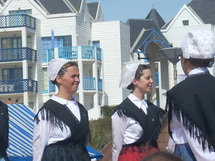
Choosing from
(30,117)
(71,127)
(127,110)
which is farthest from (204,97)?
(30,117)

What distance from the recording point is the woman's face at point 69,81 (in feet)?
23.1

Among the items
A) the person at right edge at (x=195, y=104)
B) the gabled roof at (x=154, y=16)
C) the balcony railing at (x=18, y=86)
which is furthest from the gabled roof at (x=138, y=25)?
the person at right edge at (x=195, y=104)

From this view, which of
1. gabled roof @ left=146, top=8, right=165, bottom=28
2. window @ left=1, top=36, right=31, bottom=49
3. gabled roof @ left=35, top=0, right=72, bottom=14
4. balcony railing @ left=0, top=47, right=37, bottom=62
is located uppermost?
Answer: gabled roof @ left=146, top=8, right=165, bottom=28

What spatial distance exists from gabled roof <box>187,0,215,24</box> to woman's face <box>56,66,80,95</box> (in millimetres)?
49986

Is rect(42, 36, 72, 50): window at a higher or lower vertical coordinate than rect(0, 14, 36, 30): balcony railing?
lower

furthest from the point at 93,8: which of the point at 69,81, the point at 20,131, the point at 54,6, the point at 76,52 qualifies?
the point at 69,81

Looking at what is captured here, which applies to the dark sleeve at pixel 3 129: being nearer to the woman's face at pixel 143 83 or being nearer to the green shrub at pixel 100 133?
the woman's face at pixel 143 83

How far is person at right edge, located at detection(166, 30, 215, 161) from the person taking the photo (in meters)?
5.22

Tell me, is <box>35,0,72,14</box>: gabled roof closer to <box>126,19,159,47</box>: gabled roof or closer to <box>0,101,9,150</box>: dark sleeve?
<box>126,19,159,47</box>: gabled roof

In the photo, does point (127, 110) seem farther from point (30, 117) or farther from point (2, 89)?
point (2, 89)

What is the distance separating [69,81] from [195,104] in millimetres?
2103

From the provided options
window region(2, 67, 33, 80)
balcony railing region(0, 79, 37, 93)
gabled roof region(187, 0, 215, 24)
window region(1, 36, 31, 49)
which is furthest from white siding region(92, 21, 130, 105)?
gabled roof region(187, 0, 215, 24)

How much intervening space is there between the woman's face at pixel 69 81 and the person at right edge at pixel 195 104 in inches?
70.9

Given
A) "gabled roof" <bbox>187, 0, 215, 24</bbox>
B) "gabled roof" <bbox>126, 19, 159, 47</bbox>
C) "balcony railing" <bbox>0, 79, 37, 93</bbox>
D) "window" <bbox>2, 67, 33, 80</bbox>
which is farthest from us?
"gabled roof" <bbox>187, 0, 215, 24</bbox>
